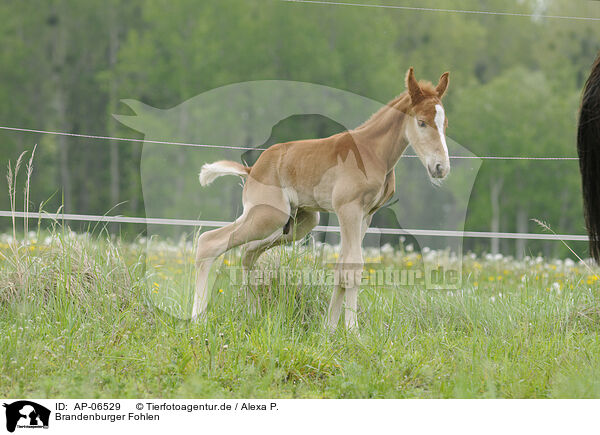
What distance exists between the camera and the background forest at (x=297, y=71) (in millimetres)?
10250

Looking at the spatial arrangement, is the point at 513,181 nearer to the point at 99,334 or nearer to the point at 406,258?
the point at 406,258

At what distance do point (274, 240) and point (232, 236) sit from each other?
300mm

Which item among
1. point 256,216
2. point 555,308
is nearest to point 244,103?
point 256,216

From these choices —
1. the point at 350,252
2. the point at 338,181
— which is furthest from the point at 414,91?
the point at 350,252

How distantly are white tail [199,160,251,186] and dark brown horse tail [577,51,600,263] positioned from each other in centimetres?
225

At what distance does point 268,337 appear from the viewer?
353 cm

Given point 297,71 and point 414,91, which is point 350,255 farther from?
point 297,71

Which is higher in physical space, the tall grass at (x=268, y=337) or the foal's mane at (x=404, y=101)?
the foal's mane at (x=404, y=101)

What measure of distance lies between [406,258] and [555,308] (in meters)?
2.24

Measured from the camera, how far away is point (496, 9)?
14.4m

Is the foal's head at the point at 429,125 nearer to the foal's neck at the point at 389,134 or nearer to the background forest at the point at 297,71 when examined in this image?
the foal's neck at the point at 389,134
